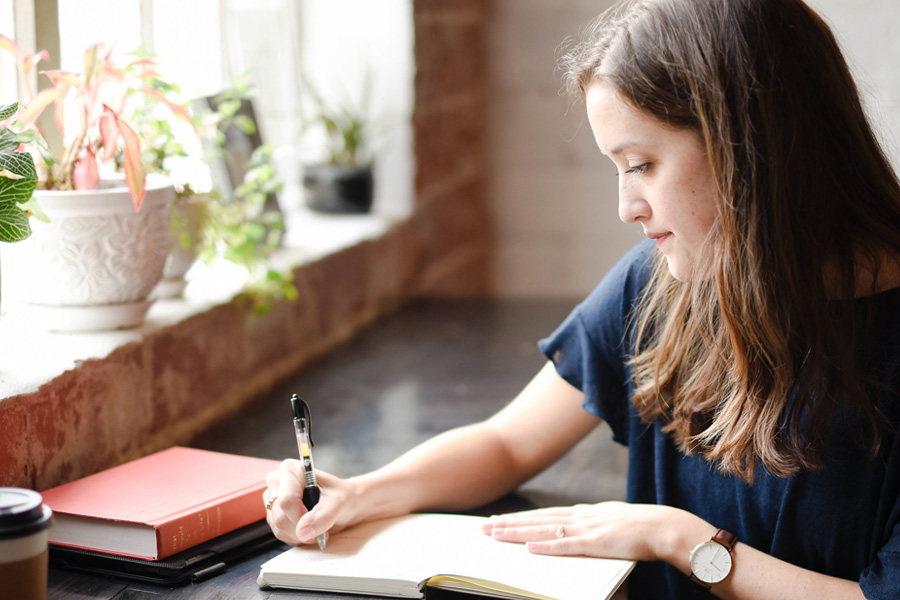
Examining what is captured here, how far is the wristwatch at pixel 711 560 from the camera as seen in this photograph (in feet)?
3.29

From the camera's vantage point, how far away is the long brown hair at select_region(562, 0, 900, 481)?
36.6 inches

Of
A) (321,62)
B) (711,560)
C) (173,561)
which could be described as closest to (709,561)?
(711,560)

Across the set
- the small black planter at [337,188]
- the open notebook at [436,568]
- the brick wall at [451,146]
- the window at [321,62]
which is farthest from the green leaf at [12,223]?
the brick wall at [451,146]

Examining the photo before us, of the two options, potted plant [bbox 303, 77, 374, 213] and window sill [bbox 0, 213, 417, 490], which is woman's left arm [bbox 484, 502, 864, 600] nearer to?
window sill [bbox 0, 213, 417, 490]

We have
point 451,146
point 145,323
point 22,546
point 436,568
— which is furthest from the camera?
point 451,146

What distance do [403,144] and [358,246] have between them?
440mm

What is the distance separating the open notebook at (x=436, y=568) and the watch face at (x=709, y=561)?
0.08 metres

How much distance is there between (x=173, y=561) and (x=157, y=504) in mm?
77

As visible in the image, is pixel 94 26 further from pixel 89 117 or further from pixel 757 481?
pixel 757 481

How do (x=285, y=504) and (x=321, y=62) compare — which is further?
(x=321, y=62)

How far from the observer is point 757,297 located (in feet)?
3.13

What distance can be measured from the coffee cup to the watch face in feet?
2.13

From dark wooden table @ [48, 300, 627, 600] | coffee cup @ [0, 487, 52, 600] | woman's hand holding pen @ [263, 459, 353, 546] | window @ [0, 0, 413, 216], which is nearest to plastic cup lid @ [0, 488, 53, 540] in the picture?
coffee cup @ [0, 487, 52, 600]

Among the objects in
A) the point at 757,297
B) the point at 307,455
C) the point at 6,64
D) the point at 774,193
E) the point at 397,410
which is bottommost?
the point at 397,410
